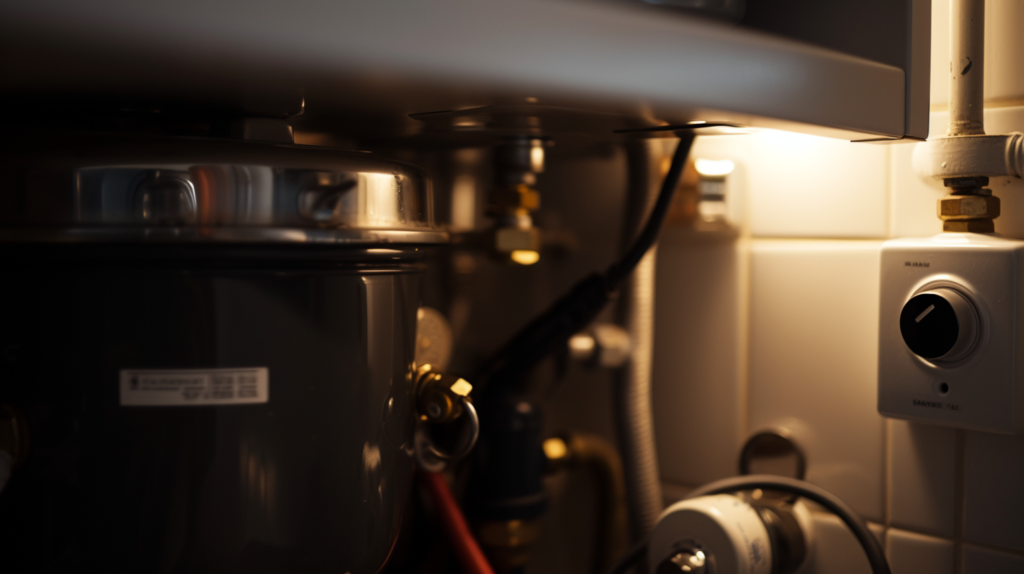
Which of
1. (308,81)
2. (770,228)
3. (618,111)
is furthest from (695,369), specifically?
(308,81)

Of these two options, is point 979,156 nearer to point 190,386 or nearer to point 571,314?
point 571,314

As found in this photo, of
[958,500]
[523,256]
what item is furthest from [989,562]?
[523,256]

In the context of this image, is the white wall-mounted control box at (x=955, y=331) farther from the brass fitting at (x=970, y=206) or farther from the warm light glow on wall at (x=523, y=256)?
the warm light glow on wall at (x=523, y=256)

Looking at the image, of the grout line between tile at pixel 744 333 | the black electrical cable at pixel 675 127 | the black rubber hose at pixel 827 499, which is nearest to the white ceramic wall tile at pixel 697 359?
the grout line between tile at pixel 744 333

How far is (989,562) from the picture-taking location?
0.49m

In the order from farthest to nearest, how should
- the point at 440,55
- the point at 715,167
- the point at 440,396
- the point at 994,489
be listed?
the point at 715,167
the point at 994,489
the point at 440,396
the point at 440,55

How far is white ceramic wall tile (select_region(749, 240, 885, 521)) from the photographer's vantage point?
21.2 inches

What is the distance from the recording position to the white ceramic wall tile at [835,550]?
0.54m

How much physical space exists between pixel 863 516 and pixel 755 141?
0.29 m

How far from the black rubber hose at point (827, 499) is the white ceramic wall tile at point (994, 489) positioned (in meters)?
0.06

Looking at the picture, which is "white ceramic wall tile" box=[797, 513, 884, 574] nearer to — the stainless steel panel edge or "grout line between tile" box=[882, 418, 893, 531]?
"grout line between tile" box=[882, 418, 893, 531]

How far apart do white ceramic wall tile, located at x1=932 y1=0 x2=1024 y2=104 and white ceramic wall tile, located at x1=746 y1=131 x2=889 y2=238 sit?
2.5 inches

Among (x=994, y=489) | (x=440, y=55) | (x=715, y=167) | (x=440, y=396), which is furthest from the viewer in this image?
(x=715, y=167)

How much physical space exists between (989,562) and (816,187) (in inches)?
10.7
